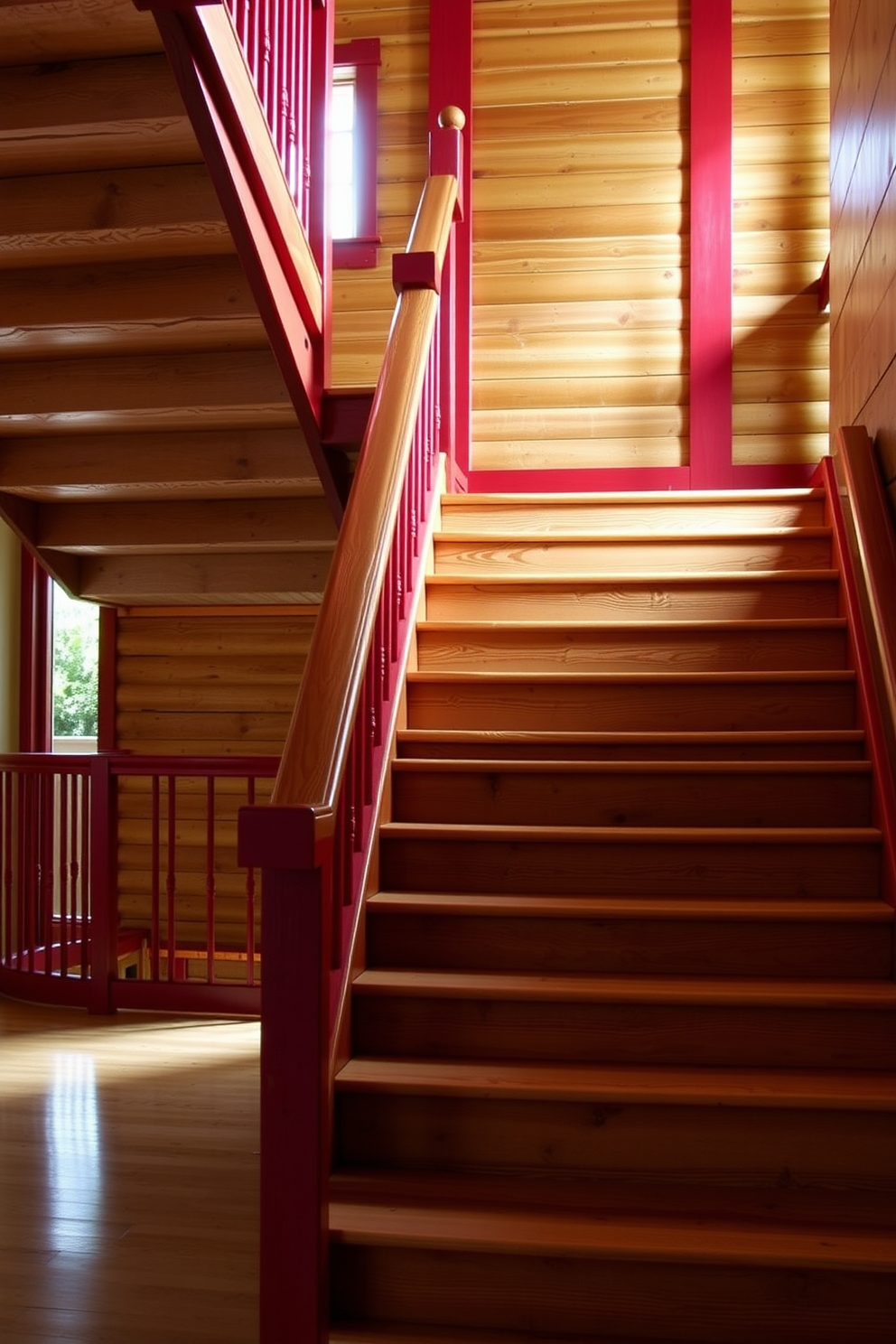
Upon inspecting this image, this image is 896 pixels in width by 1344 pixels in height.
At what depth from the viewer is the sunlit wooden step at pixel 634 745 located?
9.80 ft

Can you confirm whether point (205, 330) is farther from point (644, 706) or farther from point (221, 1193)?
point (221, 1193)

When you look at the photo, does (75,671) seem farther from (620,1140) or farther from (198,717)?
(620,1140)

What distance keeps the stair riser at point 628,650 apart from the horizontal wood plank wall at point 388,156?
2348 millimetres

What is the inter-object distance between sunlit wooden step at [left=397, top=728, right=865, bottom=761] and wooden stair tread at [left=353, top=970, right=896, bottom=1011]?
2.20 feet

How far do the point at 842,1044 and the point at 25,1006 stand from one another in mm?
3189

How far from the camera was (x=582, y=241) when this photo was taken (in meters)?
5.22

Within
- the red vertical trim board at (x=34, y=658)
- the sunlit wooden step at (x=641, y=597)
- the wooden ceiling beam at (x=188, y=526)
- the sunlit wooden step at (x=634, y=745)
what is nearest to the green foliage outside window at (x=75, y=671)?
the red vertical trim board at (x=34, y=658)

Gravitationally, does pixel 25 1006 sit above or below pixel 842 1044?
below

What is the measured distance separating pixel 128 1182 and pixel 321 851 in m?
1.31

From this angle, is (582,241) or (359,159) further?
(359,159)

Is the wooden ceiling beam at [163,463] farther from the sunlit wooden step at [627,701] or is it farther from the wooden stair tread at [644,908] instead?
the wooden stair tread at [644,908]

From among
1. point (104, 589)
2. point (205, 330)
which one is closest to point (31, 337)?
point (205, 330)

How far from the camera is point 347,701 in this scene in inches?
85.9

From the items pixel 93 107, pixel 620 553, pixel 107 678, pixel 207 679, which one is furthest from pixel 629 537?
pixel 107 678
